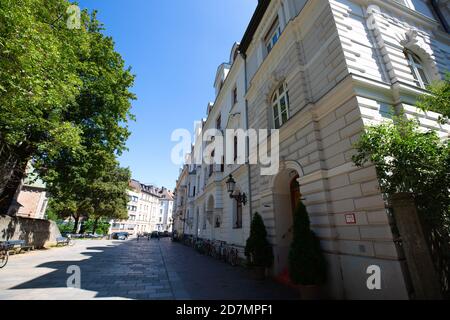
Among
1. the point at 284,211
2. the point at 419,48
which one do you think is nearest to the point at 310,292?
the point at 284,211

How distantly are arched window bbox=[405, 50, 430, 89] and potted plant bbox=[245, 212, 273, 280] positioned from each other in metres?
7.22

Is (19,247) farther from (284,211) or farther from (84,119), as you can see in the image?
(284,211)

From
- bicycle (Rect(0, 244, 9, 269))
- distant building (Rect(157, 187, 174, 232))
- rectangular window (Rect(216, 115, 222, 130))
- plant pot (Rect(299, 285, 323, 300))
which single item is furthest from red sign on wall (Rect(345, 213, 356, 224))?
distant building (Rect(157, 187, 174, 232))

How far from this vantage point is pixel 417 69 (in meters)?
7.59

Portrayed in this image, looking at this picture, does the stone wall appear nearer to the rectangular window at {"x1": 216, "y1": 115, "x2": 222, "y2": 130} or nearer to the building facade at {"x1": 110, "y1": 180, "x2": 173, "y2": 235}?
the rectangular window at {"x1": 216, "y1": 115, "x2": 222, "y2": 130}

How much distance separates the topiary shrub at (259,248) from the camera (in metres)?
Result: 8.08

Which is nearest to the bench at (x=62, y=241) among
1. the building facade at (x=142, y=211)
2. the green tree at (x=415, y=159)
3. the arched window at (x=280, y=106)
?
the arched window at (x=280, y=106)

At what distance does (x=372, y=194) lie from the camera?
15.9 ft

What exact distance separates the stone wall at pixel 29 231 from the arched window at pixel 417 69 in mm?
21262

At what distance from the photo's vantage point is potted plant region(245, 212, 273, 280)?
26.2ft

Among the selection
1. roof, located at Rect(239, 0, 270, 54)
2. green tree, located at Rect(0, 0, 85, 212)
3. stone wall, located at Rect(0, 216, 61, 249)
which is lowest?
stone wall, located at Rect(0, 216, 61, 249)

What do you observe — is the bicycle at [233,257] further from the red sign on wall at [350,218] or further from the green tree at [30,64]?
the green tree at [30,64]

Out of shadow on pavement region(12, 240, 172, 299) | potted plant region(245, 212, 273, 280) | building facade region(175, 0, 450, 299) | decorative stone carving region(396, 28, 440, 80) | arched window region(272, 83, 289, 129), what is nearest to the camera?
building facade region(175, 0, 450, 299)

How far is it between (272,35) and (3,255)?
16.6 m
